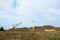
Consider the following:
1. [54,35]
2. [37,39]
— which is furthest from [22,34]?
[54,35]

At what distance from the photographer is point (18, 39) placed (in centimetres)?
2266

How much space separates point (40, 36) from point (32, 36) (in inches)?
42.8

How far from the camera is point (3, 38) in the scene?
22984 mm

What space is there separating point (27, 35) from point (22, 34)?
0.76m

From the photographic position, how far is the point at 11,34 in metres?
24.6

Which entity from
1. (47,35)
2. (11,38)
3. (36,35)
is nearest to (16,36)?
(11,38)

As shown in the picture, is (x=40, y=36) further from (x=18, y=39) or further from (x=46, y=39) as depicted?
(x=18, y=39)

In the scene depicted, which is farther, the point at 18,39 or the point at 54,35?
the point at 54,35

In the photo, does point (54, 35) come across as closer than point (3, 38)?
No

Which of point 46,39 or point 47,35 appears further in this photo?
point 47,35

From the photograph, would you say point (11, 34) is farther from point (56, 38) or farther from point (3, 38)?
point (56, 38)

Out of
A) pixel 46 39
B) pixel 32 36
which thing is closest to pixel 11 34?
pixel 32 36

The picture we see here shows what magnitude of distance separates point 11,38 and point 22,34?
198 cm

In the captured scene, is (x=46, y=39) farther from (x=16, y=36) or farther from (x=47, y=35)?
(x=16, y=36)
